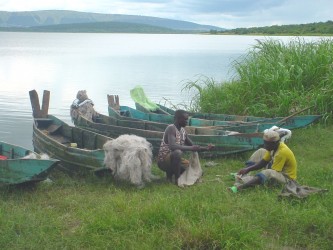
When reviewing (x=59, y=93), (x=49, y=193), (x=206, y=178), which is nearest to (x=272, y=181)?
(x=206, y=178)

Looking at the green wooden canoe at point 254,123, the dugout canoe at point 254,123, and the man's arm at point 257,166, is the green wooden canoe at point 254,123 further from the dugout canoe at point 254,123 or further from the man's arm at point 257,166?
the man's arm at point 257,166

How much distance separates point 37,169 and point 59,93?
19.5 meters

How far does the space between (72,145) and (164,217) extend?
477 cm

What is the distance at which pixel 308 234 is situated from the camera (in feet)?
17.5

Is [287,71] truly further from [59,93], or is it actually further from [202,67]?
[202,67]

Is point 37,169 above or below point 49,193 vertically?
above

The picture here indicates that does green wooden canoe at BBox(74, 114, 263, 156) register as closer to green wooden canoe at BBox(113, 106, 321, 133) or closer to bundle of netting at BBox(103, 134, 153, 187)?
green wooden canoe at BBox(113, 106, 321, 133)

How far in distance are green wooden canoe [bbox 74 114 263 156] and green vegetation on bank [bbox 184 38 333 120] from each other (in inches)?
123

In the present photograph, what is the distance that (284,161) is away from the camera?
22.2 ft

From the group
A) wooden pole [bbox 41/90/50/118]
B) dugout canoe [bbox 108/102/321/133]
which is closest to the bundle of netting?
dugout canoe [bbox 108/102/321/133]

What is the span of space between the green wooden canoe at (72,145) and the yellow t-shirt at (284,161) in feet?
9.29

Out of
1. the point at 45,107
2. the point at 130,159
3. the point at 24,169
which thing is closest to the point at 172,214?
the point at 130,159

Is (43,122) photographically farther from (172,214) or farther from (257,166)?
(172,214)

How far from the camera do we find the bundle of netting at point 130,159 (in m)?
7.30
